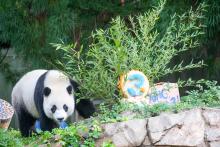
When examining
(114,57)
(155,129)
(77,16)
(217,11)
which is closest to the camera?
(155,129)

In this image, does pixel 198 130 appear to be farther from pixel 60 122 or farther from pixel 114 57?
pixel 60 122

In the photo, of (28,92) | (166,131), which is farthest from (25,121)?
(166,131)

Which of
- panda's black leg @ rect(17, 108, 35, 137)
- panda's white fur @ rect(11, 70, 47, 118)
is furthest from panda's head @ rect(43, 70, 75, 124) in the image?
panda's black leg @ rect(17, 108, 35, 137)

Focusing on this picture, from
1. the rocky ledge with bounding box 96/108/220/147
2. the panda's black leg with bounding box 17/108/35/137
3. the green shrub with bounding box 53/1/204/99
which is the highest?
the green shrub with bounding box 53/1/204/99

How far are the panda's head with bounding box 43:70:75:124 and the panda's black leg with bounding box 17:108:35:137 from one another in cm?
61

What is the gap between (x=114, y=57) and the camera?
183 inches

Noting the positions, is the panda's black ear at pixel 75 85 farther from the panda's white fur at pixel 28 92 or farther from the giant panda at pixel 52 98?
the panda's white fur at pixel 28 92

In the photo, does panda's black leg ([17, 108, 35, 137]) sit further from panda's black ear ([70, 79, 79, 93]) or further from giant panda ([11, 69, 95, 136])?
panda's black ear ([70, 79, 79, 93])

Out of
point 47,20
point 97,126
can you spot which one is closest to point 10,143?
point 97,126

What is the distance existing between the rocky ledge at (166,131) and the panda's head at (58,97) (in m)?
1.05

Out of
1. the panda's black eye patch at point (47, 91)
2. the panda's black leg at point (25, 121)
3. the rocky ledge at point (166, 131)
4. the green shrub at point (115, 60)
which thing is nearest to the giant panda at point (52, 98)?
the panda's black eye patch at point (47, 91)

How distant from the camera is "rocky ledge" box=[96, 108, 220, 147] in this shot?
424 centimetres

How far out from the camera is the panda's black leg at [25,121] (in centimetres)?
586

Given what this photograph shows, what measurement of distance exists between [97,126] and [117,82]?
1.90ft
